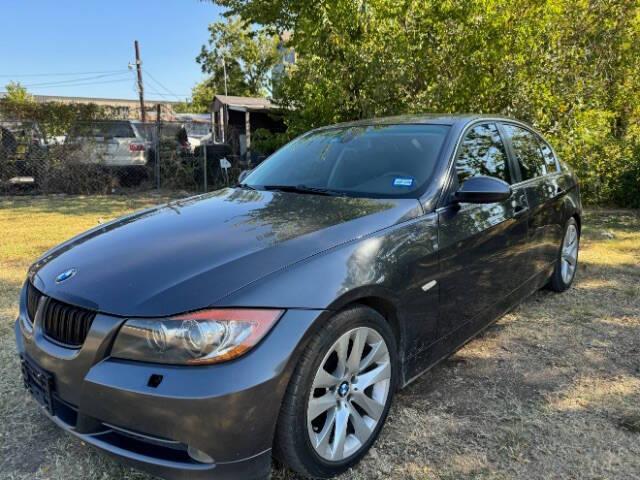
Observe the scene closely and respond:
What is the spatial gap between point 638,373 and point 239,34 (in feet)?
138

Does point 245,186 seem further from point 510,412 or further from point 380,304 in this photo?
point 510,412

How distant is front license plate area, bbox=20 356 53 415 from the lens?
7.00ft

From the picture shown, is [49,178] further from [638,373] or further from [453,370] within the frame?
[638,373]

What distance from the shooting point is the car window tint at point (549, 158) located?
435cm

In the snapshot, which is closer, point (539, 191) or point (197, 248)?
point (197, 248)

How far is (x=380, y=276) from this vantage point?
2.33 meters

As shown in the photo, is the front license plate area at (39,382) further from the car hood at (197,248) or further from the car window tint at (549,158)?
the car window tint at (549,158)

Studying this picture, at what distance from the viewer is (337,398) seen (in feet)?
7.34

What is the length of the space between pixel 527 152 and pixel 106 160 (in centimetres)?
1039

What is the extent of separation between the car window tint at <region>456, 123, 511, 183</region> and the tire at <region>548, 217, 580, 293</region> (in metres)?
1.29

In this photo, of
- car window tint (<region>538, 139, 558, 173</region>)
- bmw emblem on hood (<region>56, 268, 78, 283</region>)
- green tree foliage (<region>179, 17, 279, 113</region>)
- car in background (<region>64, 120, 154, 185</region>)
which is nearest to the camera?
bmw emblem on hood (<region>56, 268, 78, 283</region>)

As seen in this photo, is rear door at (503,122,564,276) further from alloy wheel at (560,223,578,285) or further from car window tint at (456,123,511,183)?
alloy wheel at (560,223,578,285)

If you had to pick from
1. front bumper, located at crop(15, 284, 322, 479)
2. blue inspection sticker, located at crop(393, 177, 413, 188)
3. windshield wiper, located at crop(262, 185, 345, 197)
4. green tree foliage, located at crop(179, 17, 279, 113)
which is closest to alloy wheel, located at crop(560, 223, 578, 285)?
blue inspection sticker, located at crop(393, 177, 413, 188)

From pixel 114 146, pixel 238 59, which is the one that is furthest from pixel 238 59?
pixel 114 146
